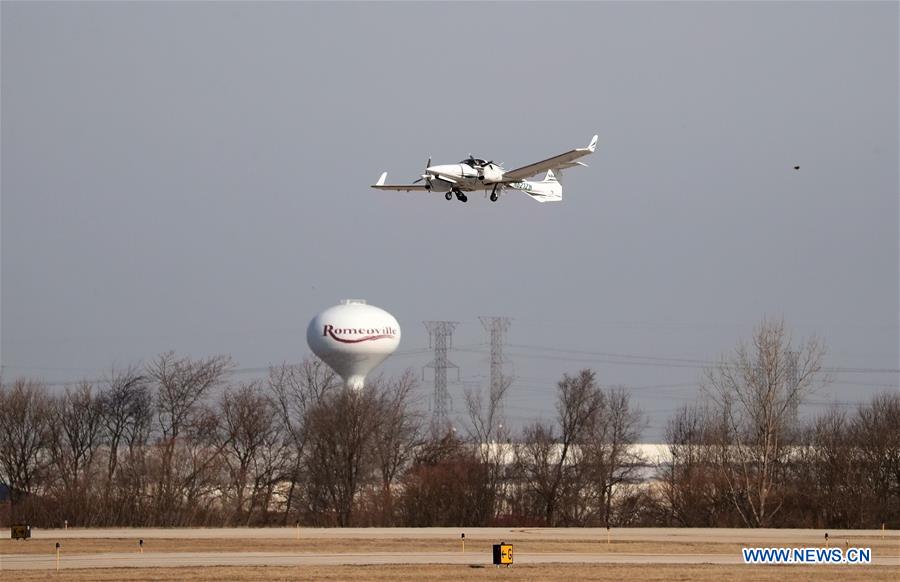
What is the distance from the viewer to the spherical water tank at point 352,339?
99688 mm

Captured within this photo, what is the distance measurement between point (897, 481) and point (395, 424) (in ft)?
114

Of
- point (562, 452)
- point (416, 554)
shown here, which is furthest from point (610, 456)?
point (416, 554)

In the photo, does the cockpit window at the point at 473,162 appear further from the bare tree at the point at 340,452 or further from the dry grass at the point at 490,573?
the bare tree at the point at 340,452

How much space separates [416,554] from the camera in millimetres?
46812

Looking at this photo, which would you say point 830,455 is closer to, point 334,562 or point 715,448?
point 715,448

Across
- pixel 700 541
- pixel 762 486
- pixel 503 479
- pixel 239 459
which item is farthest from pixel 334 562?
pixel 239 459

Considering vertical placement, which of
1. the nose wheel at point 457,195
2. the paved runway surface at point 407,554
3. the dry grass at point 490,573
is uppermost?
the nose wheel at point 457,195

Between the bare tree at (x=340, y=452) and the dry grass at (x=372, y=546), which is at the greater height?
the bare tree at (x=340, y=452)

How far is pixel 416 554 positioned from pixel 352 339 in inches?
2102

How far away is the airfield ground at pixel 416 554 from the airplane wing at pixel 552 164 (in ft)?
46.2

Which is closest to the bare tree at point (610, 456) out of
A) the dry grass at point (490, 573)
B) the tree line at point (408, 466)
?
the tree line at point (408, 466)

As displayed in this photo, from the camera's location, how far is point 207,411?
92125 millimetres

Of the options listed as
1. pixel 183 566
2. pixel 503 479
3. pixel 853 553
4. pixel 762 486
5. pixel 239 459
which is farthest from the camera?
pixel 239 459

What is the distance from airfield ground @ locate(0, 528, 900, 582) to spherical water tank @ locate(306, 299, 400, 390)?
1468 inches
